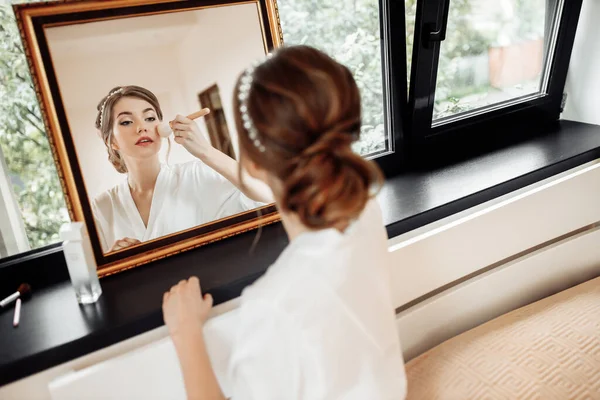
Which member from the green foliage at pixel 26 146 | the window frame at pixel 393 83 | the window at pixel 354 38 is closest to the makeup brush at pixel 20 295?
the green foliage at pixel 26 146

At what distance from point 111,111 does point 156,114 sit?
9cm

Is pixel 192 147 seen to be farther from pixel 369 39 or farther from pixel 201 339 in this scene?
pixel 369 39

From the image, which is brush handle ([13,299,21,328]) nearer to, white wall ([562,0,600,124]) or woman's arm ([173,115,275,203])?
woman's arm ([173,115,275,203])

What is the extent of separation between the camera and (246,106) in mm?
715

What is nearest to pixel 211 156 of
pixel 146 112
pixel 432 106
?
pixel 146 112

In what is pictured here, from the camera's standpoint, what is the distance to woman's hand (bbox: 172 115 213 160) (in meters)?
1.08

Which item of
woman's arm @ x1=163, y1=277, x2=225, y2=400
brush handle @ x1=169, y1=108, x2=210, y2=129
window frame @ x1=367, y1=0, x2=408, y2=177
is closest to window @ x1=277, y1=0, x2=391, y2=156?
window frame @ x1=367, y1=0, x2=408, y2=177

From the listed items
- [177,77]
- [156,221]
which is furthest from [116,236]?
[177,77]

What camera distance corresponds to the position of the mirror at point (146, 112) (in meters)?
0.95

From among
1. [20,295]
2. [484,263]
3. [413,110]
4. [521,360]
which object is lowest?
[521,360]

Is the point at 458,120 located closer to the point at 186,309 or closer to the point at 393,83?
the point at 393,83

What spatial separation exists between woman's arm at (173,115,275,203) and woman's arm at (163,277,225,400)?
27 cm

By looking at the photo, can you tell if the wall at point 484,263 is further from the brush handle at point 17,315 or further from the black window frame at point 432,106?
the black window frame at point 432,106

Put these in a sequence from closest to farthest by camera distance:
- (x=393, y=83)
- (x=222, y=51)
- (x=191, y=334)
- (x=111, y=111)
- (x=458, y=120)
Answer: (x=191, y=334) < (x=111, y=111) < (x=222, y=51) < (x=393, y=83) < (x=458, y=120)
